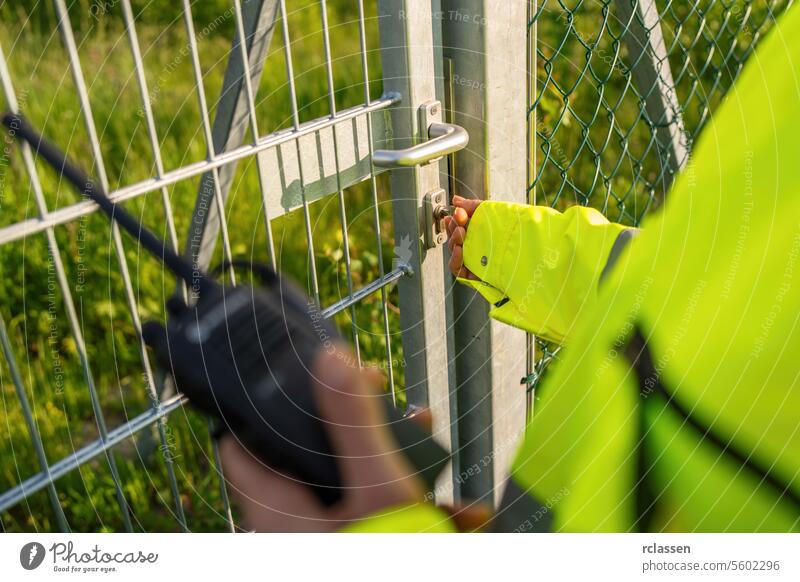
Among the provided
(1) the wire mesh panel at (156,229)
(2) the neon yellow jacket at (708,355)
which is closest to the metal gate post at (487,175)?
(1) the wire mesh panel at (156,229)

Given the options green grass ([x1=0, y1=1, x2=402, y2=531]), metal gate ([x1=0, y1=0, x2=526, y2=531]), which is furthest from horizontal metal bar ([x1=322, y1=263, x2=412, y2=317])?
green grass ([x1=0, y1=1, x2=402, y2=531])

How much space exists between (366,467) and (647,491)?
0.72 ft

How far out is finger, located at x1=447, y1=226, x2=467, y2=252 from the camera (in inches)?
39.4

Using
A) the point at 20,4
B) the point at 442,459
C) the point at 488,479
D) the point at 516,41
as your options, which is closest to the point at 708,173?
the point at 442,459

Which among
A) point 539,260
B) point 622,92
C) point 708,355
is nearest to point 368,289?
point 539,260

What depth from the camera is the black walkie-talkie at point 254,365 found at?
1.91 feet

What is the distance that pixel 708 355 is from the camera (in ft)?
1.78

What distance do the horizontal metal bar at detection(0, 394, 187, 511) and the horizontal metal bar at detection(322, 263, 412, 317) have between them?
0.20m

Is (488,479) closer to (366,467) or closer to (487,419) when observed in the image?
(487,419)

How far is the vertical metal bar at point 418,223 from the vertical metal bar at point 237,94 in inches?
5.3

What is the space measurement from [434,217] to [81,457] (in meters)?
0.50

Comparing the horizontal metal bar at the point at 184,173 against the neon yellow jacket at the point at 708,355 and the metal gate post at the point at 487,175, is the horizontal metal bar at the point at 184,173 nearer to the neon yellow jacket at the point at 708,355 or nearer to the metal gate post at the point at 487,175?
the metal gate post at the point at 487,175

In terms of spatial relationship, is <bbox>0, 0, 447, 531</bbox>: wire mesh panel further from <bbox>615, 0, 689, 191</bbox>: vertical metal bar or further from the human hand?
<bbox>615, 0, 689, 191</bbox>: vertical metal bar
